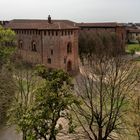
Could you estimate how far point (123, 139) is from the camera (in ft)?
69.6

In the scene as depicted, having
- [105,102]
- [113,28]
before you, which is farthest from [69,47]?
[105,102]

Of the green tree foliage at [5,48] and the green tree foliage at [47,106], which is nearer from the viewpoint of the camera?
the green tree foliage at [47,106]

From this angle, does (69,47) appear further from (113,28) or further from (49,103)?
(49,103)

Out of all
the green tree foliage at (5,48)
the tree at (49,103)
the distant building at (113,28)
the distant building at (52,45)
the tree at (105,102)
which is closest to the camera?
the tree at (49,103)

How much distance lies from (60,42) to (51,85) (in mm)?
33567

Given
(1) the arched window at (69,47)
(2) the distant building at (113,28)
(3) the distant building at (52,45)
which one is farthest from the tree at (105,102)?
(2) the distant building at (113,28)

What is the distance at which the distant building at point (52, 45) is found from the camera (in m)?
48.8

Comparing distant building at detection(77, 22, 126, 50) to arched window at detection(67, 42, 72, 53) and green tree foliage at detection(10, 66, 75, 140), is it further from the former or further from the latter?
green tree foliage at detection(10, 66, 75, 140)

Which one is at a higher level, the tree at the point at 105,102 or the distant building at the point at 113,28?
the distant building at the point at 113,28

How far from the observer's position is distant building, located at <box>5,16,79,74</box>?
48.8 m

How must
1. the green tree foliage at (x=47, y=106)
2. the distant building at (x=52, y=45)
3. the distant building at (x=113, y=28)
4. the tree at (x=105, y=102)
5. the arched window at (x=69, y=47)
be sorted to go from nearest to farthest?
the green tree foliage at (x=47, y=106) < the tree at (x=105, y=102) < the distant building at (x=52, y=45) < the arched window at (x=69, y=47) < the distant building at (x=113, y=28)

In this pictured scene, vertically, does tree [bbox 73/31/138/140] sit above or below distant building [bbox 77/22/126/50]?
below

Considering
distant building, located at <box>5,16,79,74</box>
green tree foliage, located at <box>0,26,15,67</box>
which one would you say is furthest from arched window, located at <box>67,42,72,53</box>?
green tree foliage, located at <box>0,26,15,67</box>

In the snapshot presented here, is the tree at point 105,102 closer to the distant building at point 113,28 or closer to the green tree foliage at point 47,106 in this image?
the green tree foliage at point 47,106
